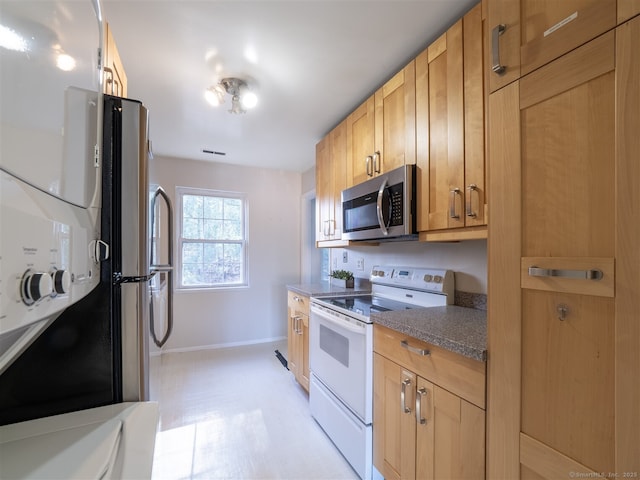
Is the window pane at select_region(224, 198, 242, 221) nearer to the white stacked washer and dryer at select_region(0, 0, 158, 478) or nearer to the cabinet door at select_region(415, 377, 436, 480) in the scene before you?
the white stacked washer and dryer at select_region(0, 0, 158, 478)

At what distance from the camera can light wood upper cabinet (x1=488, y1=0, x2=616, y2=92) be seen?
69 centimetres

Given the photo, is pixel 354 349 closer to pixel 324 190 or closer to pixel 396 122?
pixel 396 122

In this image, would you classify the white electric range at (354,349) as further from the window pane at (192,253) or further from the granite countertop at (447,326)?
the window pane at (192,253)

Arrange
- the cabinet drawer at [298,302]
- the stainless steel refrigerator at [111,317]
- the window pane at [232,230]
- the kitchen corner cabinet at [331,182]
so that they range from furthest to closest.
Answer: the window pane at [232,230] < the cabinet drawer at [298,302] < the kitchen corner cabinet at [331,182] < the stainless steel refrigerator at [111,317]

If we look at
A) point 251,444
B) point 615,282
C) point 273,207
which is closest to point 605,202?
point 615,282

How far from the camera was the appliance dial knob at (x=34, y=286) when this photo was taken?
0.39 metres

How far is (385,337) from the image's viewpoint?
1448 mm

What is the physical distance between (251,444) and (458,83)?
94.6 inches

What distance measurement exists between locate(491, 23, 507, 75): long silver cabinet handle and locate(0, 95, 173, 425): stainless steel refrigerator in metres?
1.12

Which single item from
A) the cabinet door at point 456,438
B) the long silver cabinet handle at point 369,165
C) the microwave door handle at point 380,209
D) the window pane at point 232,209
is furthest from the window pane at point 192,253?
the cabinet door at point 456,438

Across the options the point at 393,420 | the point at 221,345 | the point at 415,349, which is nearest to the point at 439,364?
the point at 415,349

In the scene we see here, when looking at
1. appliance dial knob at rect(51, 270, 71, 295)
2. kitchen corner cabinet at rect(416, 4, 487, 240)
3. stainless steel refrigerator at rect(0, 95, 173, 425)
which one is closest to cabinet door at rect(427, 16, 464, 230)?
kitchen corner cabinet at rect(416, 4, 487, 240)

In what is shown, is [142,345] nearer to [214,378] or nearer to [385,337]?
[385,337]

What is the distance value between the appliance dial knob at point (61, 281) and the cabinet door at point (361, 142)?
5.69 ft
